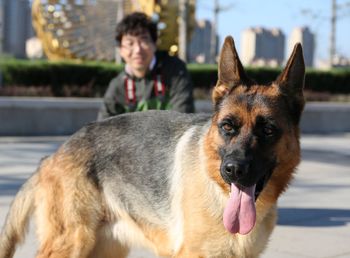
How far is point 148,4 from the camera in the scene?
81.1 feet

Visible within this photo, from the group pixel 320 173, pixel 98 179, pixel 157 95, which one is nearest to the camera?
pixel 98 179

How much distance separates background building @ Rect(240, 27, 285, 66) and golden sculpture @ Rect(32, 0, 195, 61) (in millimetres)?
91517

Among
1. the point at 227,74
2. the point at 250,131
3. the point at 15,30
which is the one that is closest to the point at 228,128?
the point at 250,131

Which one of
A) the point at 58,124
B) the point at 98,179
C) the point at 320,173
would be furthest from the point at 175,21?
the point at 98,179

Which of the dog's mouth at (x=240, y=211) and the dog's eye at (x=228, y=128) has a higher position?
the dog's eye at (x=228, y=128)

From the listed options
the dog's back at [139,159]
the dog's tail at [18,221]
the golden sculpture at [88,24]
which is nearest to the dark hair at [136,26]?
the dog's back at [139,159]

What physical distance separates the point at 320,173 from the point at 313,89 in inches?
582

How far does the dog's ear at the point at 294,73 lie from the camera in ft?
13.6

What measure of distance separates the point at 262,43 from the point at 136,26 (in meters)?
119

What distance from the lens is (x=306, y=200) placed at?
877cm

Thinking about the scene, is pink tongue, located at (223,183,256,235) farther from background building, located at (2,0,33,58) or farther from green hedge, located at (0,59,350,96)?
background building, located at (2,0,33,58)

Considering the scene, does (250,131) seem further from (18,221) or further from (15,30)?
(15,30)

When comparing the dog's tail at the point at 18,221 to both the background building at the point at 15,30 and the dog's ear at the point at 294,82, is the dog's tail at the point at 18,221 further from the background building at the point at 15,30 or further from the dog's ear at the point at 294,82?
the background building at the point at 15,30

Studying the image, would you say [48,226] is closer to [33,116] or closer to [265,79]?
[33,116]
